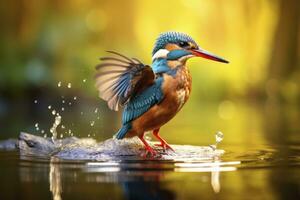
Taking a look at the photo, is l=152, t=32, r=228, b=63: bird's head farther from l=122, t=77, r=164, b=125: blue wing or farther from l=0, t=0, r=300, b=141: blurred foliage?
l=0, t=0, r=300, b=141: blurred foliage

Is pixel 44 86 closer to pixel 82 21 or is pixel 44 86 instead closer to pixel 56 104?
pixel 56 104

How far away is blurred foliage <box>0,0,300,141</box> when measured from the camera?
43.4 ft

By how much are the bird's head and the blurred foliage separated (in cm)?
843

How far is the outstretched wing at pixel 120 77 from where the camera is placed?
4203 millimetres

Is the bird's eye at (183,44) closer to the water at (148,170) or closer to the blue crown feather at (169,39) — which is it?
the blue crown feather at (169,39)

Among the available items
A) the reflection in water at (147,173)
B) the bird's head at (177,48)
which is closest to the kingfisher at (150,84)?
the bird's head at (177,48)

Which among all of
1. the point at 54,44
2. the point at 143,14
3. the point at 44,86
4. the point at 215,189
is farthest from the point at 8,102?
the point at 215,189

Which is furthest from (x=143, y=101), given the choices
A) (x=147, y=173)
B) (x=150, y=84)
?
(x=147, y=173)

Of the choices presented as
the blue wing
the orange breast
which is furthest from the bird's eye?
the blue wing

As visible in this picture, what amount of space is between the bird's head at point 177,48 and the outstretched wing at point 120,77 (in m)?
0.20

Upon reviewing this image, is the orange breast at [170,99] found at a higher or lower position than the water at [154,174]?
higher

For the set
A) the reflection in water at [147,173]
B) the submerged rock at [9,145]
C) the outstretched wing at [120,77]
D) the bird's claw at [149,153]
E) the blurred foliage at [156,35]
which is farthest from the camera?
the blurred foliage at [156,35]

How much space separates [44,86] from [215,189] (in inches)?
392

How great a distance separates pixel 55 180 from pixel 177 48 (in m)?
1.29
